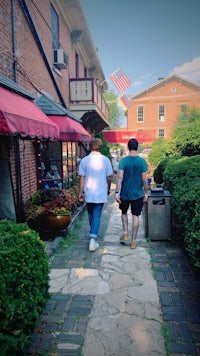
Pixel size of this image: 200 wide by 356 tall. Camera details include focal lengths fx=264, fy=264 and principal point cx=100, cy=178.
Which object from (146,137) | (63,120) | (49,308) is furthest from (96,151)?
(146,137)

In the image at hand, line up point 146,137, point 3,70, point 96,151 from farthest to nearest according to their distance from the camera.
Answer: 1. point 146,137
2. point 3,70
3. point 96,151

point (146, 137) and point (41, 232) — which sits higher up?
point (146, 137)

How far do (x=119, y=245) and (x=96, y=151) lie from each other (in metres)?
1.76

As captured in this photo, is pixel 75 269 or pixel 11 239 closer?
pixel 11 239

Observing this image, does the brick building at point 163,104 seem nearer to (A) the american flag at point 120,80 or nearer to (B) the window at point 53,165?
(A) the american flag at point 120,80

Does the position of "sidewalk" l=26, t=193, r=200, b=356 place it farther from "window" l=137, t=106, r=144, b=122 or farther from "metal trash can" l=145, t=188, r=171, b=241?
"window" l=137, t=106, r=144, b=122

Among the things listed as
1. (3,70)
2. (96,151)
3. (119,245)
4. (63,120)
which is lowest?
(119,245)

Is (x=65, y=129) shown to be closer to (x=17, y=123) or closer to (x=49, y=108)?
(x=49, y=108)

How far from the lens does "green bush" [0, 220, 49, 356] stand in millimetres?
1824

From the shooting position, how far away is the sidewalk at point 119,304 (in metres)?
2.32

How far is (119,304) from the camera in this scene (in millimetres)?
2938

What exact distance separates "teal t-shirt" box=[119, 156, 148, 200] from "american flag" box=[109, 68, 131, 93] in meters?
11.6

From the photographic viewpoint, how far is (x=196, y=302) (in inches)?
116

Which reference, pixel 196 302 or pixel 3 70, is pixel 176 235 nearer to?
pixel 196 302
